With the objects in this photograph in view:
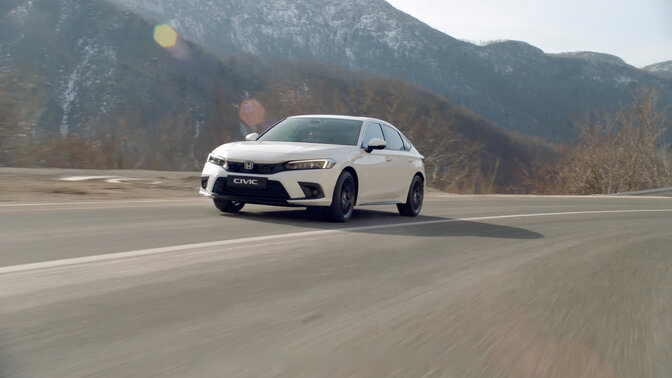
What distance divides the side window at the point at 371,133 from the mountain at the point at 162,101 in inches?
591

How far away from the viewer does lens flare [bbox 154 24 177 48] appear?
4791 inches

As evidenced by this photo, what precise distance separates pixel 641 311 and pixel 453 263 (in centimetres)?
199

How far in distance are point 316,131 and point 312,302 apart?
6104 mm

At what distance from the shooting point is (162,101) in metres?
104

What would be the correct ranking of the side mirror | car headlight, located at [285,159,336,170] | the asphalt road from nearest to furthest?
the asphalt road < car headlight, located at [285,159,336,170] < the side mirror

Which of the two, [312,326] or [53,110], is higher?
[53,110]

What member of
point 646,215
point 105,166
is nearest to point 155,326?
point 646,215

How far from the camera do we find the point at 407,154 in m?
11.7

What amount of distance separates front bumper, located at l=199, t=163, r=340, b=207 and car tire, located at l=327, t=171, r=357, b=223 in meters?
0.14

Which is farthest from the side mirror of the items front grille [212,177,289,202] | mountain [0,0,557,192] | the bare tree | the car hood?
the bare tree

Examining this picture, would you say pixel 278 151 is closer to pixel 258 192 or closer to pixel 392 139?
pixel 258 192

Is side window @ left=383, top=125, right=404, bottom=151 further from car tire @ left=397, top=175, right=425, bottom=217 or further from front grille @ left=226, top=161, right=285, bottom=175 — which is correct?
front grille @ left=226, top=161, right=285, bottom=175

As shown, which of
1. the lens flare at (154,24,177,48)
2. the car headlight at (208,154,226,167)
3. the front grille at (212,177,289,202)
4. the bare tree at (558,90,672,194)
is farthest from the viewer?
the lens flare at (154,24,177,48)

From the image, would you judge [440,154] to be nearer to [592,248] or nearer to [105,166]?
[105,166]
